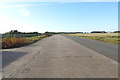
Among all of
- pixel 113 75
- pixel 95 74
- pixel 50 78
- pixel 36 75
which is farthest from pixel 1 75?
pixel 113 75

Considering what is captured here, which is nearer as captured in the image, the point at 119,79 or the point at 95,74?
the point at 119,79

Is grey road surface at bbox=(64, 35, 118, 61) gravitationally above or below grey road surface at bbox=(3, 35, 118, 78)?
above

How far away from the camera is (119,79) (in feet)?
26.9

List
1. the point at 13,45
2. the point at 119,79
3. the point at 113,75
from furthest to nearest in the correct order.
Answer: the point at 13,45, the point at 113,75, the point at 119,79

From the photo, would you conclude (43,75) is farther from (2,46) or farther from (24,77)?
(2,46)

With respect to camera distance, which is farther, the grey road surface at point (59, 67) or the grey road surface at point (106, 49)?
the grey road surface at point (106, 49)

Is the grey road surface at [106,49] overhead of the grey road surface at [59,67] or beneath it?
A: overhead

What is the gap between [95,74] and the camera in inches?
362

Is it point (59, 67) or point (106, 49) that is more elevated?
point (106, 49)

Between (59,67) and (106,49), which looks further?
(106,49)

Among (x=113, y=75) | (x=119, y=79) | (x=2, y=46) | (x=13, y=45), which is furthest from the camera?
(x=13, y=45)

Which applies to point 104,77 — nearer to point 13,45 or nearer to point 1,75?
point 1,75

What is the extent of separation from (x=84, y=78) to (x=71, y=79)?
497 mm

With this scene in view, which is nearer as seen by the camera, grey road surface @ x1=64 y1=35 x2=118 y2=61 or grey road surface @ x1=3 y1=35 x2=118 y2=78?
grey road surface @ x1=3 y1=35 x2=118 y2=78
